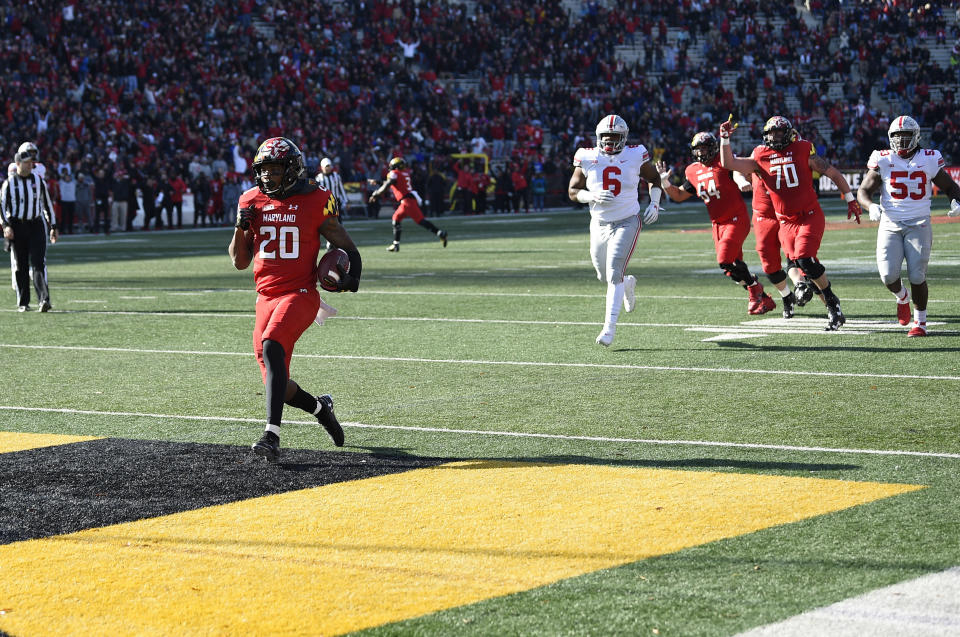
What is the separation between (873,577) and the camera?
15.8ft

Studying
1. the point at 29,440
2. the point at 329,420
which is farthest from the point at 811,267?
the point at 29,440

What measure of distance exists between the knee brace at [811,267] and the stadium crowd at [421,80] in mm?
24784

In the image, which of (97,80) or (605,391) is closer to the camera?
(605,391)

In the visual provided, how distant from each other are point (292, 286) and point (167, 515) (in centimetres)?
185

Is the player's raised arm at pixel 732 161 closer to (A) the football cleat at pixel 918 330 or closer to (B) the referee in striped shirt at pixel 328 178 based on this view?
(A) the football cleat at pixel 918 330

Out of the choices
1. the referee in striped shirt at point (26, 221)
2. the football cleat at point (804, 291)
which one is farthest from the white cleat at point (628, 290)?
the referee in striped shirt at point (26, 221)

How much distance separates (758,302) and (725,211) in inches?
37.5

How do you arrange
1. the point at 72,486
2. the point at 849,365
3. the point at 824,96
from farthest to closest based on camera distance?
1. the point at 824,96
2. the point at 849,365
3. the point at 72,486

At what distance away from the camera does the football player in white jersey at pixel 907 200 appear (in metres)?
12.0

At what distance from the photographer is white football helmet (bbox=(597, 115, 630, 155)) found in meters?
11.9

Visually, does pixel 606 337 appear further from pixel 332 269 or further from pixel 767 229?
pixel 332 269

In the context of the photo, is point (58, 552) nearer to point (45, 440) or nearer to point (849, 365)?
point (45, 440)

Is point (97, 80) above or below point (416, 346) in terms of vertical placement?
above

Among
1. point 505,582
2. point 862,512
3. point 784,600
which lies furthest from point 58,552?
point 862,512
